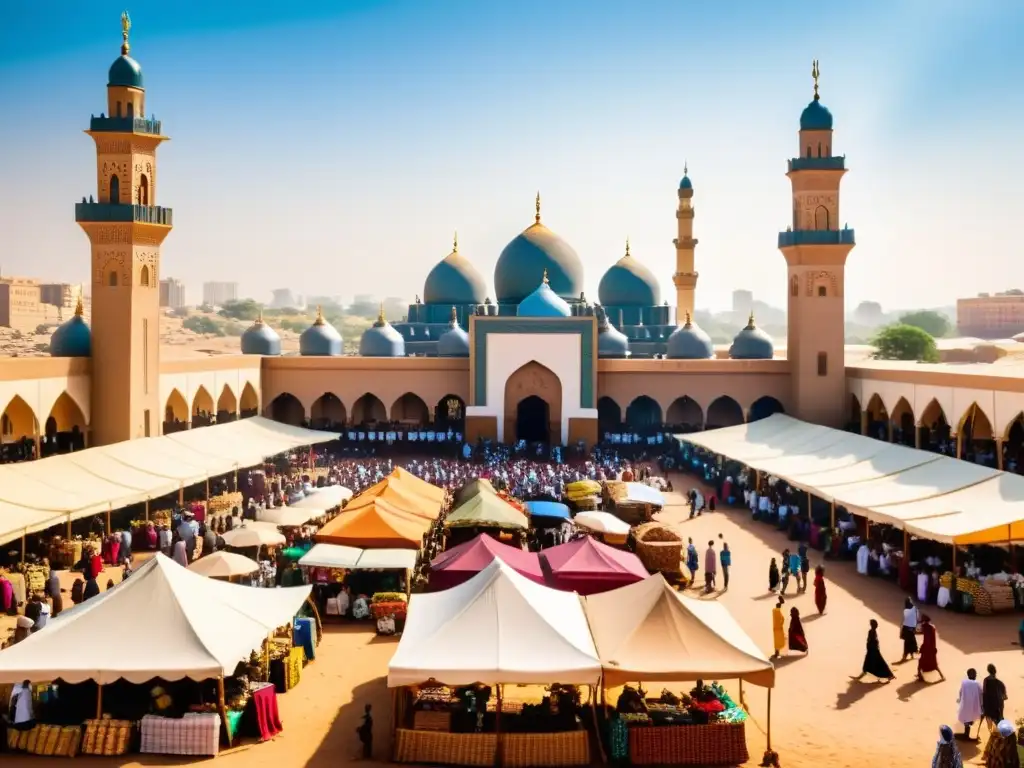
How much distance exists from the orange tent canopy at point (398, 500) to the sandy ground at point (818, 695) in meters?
3.08

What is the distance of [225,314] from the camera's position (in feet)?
478

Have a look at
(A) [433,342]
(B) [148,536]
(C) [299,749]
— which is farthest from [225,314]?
(C) [299,749]

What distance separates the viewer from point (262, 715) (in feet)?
32.1

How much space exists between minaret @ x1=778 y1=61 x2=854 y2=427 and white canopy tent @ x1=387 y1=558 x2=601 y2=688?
20602 millimetres

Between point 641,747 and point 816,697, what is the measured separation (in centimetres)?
263

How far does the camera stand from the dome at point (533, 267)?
36062mm

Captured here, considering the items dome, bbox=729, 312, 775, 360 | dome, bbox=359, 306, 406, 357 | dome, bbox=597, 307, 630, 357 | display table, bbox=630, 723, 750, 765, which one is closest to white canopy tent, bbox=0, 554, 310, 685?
display table, bbox=630, 723, 750, 765

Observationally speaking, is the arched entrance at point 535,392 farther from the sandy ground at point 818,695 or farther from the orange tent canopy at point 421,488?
the sandy ground at point 818,695

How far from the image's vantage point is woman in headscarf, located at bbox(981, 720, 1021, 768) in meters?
8.51

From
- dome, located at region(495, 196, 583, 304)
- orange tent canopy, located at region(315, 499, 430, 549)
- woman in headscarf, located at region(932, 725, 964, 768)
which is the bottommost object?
woman in headscarf, located at region(932, 725, 964, 768)

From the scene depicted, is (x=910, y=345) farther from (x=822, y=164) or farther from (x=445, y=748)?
(x=445, y=748)

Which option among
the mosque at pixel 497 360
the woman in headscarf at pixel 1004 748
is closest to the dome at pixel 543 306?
the mosque at pixel 497 360

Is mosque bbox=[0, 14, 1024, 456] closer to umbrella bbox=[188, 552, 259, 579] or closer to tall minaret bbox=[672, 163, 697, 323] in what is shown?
tall minaret bbox=[672, 163, 697, 323]

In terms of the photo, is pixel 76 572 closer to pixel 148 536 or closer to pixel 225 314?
pixel 148 536
